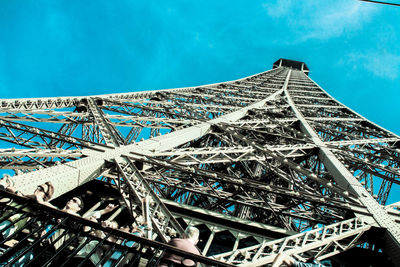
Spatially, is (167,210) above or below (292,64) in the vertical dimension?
below

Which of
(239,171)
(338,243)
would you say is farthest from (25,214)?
(239,171)

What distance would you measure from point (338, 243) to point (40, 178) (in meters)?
4.18

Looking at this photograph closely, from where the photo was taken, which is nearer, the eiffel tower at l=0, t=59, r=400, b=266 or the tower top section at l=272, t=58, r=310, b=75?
the eiffel tower at l=0, t=59, r=400, b=266

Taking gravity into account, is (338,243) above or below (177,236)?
above

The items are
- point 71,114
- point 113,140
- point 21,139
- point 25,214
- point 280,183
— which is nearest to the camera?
point 25,214

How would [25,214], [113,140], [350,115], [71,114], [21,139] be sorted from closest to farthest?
1. [25,214]
2. [113,140]
3. [21,139]
4. [71,114]
5. [350,115]

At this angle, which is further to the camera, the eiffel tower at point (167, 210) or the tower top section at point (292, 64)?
the tower top section at point (292, 64)

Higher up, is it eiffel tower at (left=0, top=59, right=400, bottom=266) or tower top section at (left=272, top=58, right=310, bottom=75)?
tower top section at (left=272, top=58, right=310, bottom=75)

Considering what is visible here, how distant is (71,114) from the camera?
856cm

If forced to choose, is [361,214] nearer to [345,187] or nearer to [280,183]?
[345,187]

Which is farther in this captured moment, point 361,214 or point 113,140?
point 113,140

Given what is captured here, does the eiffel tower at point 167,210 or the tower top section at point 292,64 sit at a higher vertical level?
the tower top section at point 292,64

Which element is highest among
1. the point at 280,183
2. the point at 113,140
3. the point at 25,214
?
the point at 280,183

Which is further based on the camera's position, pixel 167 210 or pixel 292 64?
pixel 292 64
